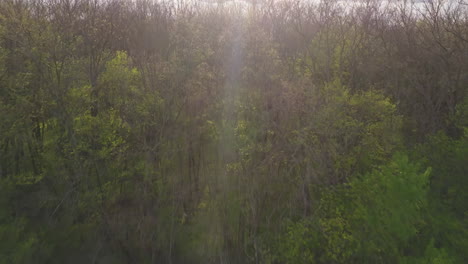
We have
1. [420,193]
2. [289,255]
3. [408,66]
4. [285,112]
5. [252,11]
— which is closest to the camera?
[420,193]

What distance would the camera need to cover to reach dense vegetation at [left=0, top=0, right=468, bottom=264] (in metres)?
18.3

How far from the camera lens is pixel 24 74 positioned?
21.4 metres

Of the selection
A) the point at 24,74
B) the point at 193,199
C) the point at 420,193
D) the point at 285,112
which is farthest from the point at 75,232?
the point at 420,193

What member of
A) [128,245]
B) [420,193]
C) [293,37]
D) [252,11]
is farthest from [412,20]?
[128,245]

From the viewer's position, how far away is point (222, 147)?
2488 cm

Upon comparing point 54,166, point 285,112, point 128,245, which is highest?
point 285,112

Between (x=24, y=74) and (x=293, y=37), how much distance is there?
24330 millimetres

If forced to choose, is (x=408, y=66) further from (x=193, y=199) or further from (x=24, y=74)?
(x=24, y=74)

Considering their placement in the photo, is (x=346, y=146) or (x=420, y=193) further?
(x=346, y=146)

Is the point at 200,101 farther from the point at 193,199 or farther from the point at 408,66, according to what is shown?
the point at 408,66

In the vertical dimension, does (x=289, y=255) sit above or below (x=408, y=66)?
below

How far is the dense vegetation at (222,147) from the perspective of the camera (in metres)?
18.3

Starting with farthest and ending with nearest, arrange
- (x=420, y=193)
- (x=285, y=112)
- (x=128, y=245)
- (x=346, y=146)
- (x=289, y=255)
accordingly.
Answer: (x=128, y=245) → (x=285, y=112) → (x=346, y=146) → (x=289, y=255) → (x=420, y=193)

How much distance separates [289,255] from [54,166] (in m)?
16.7
